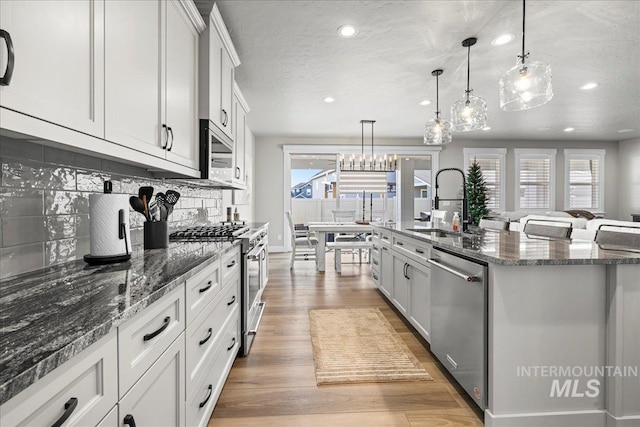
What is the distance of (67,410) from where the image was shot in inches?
22.8

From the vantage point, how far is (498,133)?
6941 mm

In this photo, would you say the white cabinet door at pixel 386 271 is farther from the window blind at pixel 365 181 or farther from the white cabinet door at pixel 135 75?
the window blind at pixel 365 181

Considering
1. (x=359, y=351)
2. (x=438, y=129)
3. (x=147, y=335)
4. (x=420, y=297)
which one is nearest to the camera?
(x=147, y=335)

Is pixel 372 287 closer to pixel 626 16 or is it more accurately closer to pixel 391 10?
pixel 391 10

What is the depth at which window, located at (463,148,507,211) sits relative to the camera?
7531mm

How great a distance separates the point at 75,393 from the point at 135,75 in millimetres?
1279

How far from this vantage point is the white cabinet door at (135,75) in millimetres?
1220

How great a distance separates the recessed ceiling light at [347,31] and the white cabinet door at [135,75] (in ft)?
5.20

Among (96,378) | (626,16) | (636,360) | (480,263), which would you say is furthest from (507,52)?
(96,378)

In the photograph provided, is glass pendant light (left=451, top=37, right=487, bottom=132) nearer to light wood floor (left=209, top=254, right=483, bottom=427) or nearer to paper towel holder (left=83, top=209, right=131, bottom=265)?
light wood floor (left=209, top=254, right=483, bottom=427)

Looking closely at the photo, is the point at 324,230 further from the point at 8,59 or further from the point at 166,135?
the point at 8,59

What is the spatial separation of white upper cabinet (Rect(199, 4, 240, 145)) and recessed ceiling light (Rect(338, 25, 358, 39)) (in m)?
0.97

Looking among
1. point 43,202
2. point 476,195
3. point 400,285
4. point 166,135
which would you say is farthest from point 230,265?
point 476,195

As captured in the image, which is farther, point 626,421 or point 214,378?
point 214,378
